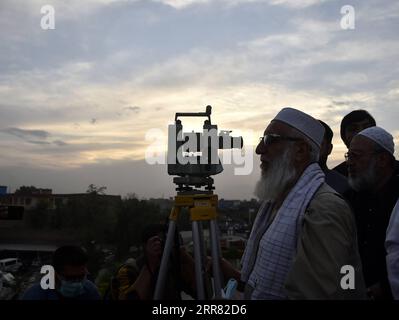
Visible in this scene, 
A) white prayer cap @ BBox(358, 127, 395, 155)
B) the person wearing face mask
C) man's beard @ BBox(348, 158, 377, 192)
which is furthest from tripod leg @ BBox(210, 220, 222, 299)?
white prayer cap @ BBox(358, 127, 395, 155)

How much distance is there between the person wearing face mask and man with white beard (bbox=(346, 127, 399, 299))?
2.08 m

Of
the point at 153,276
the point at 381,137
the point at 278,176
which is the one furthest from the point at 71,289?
the point at 381,137

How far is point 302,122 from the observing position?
225 centimetres

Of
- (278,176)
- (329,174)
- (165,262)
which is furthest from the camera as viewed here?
(329,174)

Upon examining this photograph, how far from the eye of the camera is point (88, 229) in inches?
182

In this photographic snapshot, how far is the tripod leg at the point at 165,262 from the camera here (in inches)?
115

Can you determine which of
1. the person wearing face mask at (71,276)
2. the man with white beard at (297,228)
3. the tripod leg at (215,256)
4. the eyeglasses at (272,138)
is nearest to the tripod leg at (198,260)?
→ the tripod leg at (215,256)

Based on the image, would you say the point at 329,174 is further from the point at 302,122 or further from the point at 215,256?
the point at 302,122

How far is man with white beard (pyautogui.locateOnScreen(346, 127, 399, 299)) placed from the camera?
9.41 feet

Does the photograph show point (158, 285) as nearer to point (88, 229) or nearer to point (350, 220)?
point (350, 220)

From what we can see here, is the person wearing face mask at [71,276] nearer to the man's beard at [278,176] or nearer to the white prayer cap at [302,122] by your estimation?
the man's beard at [278,176]

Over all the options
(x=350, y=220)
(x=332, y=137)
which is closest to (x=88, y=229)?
(x=332, y=137)

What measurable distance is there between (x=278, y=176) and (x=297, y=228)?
0.38m
